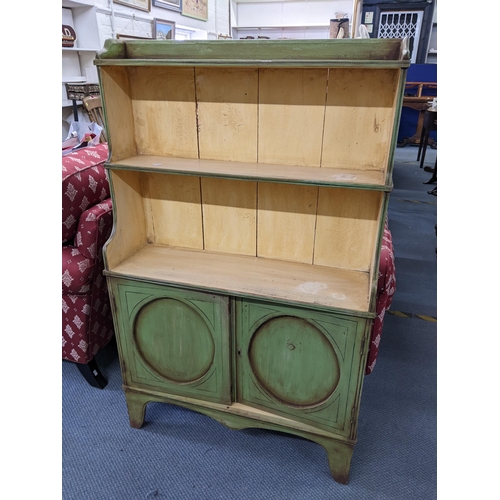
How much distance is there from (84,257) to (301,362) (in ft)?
3.20

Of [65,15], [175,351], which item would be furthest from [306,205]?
[65,15]

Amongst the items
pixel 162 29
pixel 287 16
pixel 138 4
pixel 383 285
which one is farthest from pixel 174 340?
pixel 287 16

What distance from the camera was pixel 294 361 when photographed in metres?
1.38

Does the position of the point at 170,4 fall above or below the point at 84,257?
above

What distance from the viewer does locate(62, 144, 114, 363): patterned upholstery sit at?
1.61 m

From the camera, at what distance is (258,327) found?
1.36 meters

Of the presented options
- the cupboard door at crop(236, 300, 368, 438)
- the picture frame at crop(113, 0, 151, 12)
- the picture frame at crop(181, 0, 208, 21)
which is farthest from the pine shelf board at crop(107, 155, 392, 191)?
the picture frame at crop(181, 0, 208, 21)

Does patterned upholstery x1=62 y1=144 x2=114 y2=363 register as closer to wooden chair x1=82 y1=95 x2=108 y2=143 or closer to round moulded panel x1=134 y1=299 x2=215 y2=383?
round moulded panel x1=134 y1=299 x2=215 y2=383

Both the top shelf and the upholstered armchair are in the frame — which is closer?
the top shelf

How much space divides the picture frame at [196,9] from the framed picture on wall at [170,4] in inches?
5.5

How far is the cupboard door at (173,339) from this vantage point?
140 cm

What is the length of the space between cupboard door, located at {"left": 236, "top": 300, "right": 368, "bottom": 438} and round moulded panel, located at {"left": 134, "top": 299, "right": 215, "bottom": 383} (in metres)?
0.14

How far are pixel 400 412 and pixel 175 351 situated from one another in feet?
3.41

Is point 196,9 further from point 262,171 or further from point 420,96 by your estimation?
point 262,171
